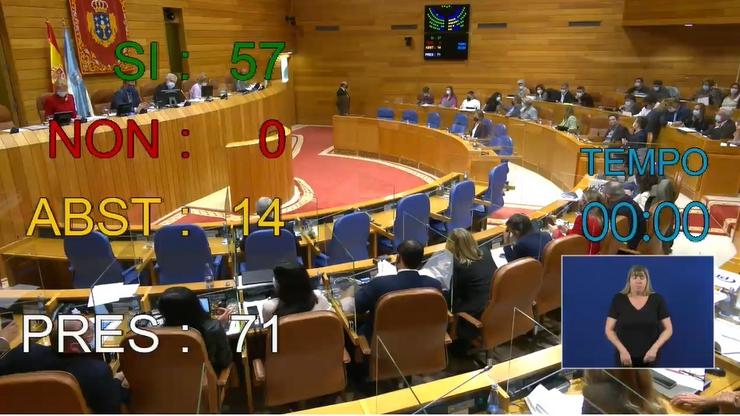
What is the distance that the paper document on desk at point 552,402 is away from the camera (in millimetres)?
2051

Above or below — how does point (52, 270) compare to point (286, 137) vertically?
below

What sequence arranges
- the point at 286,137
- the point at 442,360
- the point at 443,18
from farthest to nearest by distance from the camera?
the point at 443,18, the point at 286,137, the point at 442,360

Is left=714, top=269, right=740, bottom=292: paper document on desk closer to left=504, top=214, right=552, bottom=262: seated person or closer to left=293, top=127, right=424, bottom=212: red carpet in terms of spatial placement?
left=504, top=214, right=552, bottom=262: seated person

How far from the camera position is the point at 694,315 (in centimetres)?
176

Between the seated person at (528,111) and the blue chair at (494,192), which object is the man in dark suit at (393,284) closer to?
the blue chair at (494,192)

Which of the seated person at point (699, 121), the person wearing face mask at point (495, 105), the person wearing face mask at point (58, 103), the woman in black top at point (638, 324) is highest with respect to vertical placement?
the person wearing face mask at point (58, 103)

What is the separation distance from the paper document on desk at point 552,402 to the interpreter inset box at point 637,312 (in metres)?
0.39

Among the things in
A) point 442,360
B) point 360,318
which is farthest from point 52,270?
point 442,360

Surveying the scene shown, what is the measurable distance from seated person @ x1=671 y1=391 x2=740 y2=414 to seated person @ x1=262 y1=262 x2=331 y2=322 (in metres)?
1.87

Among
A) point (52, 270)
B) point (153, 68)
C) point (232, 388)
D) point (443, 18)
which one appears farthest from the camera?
point (443, 18)

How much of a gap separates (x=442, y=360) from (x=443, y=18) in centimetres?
1168

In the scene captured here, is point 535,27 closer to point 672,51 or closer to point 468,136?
point 672,51

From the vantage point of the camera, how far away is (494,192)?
20.0 ft

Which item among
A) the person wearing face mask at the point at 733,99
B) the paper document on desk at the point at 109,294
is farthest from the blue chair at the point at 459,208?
the person wearing face mask at the point at 733,99
